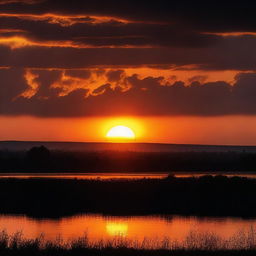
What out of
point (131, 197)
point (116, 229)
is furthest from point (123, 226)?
point (131, 197)

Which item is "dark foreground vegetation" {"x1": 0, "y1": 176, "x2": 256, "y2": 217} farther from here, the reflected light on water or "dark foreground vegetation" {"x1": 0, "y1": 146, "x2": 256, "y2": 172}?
"dark foreground vegetation" {"x1": 0, "y1": 146, "x2": 256, "y2": 172}

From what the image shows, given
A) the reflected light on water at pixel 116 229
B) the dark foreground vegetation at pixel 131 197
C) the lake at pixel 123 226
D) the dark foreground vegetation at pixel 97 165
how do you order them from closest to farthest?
the lake at pixel 123 226 → the reflected light on water at pixel 116 229 → the dark foreground vegetation at pixel 131 197 → the dark foreground vegetation at pixel 97 165

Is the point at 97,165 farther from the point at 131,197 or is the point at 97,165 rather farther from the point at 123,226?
the point at 123,226

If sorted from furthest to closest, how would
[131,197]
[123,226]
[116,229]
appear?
[131,197] → [123,226] → [116,229]

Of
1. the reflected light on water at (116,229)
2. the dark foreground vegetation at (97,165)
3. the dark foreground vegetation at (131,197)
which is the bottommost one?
the reflected light on water at (116,229)

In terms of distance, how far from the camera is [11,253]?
2534 centimetres

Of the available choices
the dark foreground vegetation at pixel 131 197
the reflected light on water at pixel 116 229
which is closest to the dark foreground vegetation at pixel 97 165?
the dark foreground vegetation at pixel 131 197

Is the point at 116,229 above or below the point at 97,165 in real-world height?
below

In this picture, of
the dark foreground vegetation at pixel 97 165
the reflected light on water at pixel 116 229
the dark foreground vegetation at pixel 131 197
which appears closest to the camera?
the reflected light on water at pixel 116 229

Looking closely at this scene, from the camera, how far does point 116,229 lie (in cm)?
3809

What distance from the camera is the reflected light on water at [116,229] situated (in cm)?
3644

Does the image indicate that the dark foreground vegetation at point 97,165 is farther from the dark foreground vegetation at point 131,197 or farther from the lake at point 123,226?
the lake at point 123,226

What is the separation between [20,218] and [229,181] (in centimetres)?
1577

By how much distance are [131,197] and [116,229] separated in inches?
482
